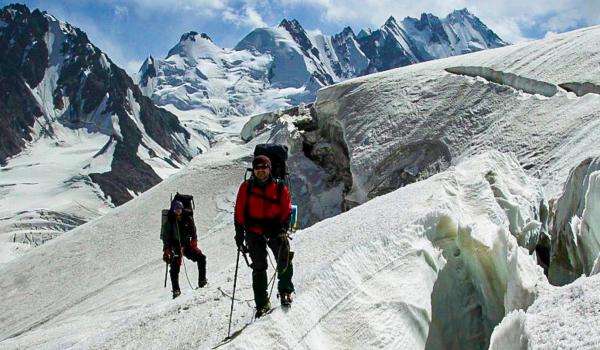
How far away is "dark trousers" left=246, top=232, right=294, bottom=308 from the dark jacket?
460cm

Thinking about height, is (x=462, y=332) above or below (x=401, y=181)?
below

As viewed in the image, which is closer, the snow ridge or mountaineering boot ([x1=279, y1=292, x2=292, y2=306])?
mountaineering boot ([x1=279, y1=292, x2=292, y2=306])

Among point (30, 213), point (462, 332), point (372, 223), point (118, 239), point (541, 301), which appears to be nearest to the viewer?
point (541, 301)

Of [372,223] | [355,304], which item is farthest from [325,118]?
[355,304]

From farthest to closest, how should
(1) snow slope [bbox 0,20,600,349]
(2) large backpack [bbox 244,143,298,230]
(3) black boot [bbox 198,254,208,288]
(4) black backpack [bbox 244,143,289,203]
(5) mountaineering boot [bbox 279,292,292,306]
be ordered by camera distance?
(3) black boot [bbox 198,254,208,288], (4) black backpack [bbox 244,143,289,203], (2) large backpack [bbox 244,143,298,230], (1) snow slope [bbox 0,20,600,349], (5) mountaineering boot [bbox 279,292,292,306]

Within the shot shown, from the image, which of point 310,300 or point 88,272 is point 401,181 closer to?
point 88,272

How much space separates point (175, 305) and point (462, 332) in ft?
14.0

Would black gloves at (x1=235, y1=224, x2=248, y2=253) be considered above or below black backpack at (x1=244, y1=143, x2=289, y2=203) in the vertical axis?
below

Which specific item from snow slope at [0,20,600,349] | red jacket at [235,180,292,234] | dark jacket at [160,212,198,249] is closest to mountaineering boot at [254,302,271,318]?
snow slope at [0,20,600,349]

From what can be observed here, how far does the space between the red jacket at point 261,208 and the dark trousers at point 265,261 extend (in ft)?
0.40

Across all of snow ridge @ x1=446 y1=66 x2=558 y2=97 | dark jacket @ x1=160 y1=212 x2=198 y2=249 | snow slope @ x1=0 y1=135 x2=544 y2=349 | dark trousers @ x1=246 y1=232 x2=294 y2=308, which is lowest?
snow slope @ x1=0 y1=135 x2=544 y2=349

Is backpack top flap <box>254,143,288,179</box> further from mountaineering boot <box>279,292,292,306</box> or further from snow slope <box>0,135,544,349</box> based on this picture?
mountaineering boot <box>279,292,292,306</box>

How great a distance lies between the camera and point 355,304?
7562 millimetres

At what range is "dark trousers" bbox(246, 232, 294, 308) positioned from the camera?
714cm
